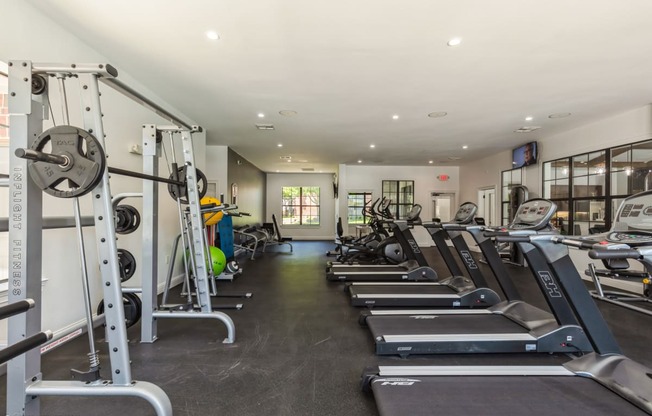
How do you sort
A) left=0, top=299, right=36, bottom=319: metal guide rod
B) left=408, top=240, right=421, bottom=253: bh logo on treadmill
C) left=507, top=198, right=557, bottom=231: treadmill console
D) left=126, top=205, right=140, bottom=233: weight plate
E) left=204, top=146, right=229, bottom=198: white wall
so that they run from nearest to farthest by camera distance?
left=0, top=299, right=36, bottom=319: metal guide rod → left=507, top=198, right=557, bottom=231: treadmill console → left=126, top=205, right=140, bottom=233: weight plate → left=408, top=240, right=421, bottom=253: bh logo on treadmill → left=204, top=146, right=229, bottom=198: white wall

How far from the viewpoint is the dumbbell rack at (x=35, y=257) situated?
1.58m

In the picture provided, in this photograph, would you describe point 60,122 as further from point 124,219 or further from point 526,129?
point 526,129

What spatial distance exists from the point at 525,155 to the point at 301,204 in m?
8.34

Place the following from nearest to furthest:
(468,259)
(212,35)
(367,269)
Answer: (212,35) → (468,259) → (367,269)

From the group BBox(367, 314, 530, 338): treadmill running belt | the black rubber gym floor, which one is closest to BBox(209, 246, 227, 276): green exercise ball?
the black rubber gym floor

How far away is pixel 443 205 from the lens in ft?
34.8

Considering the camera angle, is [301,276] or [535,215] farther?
[301,276]

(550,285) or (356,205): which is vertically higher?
(356,205)

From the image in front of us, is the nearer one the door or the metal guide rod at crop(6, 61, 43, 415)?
the metal guide rod at crop(6, 61, 43, 415)

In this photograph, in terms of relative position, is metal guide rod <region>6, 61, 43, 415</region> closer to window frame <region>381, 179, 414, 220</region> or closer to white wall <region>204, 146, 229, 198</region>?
white wall <region>204, 146, 229, 198</region>

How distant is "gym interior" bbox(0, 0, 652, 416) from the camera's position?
174 cm

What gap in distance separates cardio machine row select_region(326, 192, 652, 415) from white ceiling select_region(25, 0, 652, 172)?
153cm

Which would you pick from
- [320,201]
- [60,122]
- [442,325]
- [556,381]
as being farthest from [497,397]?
[320,201]

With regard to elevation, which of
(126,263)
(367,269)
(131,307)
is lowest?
(367,269)
